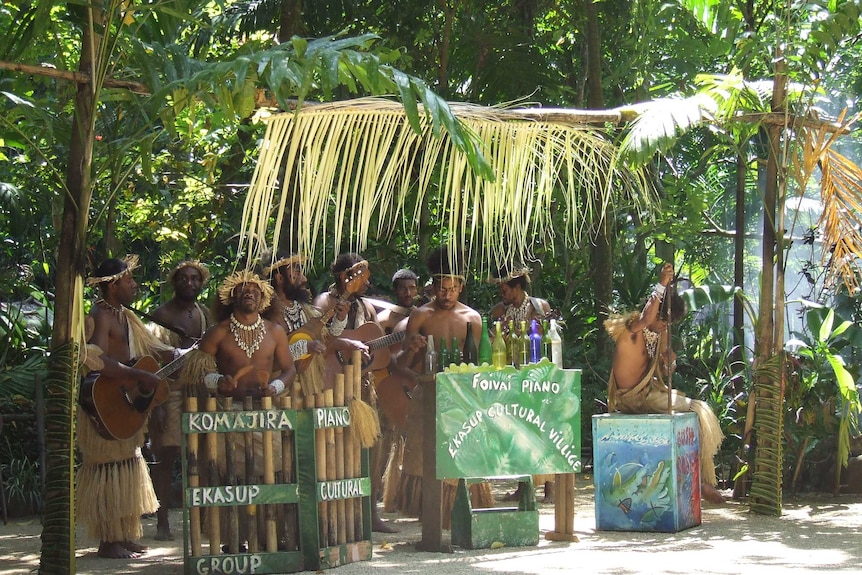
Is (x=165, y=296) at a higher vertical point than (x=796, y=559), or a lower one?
higher

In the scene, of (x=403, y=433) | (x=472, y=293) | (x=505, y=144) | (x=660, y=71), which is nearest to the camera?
(x=505, y=144)

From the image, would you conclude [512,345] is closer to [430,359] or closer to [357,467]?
[430,359]

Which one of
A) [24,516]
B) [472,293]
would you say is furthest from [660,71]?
[24,516]

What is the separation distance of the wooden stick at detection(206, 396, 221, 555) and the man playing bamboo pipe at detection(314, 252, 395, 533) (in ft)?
6.66

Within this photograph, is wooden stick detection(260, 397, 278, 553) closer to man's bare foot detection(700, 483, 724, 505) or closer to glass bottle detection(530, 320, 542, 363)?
glass bottle detection(530, 320, 542, 363)

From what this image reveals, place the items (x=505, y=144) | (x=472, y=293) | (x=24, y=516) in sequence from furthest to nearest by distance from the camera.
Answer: (x=472, y=293), (x=24, y=516), (x=505, y=144)

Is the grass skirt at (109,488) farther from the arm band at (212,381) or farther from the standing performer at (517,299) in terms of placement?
the standing performer at (517,299)

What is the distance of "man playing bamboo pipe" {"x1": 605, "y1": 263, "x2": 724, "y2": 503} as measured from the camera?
8.50 m

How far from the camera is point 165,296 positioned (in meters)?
11.0

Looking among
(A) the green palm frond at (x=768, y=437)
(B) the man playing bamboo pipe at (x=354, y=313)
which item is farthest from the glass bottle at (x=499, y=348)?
(A) the green palm frond at (x=768, y=437)

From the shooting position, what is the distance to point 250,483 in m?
6.38

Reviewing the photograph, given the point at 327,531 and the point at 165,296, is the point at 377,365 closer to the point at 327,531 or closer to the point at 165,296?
the point at 327,531

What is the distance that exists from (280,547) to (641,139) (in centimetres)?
330

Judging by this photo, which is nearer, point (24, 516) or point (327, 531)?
point (327, 531)
